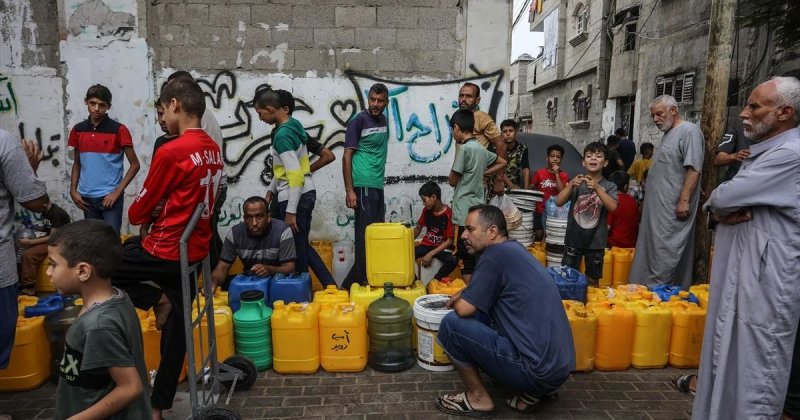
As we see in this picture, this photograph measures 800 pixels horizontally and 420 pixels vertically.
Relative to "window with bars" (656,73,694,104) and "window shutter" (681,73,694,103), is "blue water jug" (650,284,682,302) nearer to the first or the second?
"window with bars" (656,73,694,104)

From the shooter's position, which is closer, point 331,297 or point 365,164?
point 331,297

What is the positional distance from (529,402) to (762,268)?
5.13 ft

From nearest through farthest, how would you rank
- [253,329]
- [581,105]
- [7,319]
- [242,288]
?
1. [7,319]
2. [253,329]
3. [242,288]
4. [581,105]

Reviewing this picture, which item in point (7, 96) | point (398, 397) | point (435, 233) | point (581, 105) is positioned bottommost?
point (398, 397)

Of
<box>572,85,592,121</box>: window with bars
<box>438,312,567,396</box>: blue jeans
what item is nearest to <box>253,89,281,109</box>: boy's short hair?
<box>438,312,567,396</box>: blue jeans

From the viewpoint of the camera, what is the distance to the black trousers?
2891 millimetres

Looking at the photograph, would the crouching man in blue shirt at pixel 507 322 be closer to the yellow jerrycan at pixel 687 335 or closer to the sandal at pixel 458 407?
the sandal at pixel 458 407

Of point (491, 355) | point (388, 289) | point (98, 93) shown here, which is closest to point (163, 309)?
point (388, 289)

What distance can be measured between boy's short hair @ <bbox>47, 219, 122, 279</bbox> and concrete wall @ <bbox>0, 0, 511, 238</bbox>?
501cm

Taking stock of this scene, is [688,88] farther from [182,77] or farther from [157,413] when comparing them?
[157,413]

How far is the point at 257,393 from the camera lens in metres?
3.71

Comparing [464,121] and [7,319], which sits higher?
[464,121]

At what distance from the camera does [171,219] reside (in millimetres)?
2877

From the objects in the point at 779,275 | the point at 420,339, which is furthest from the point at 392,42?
the point at 779,275
